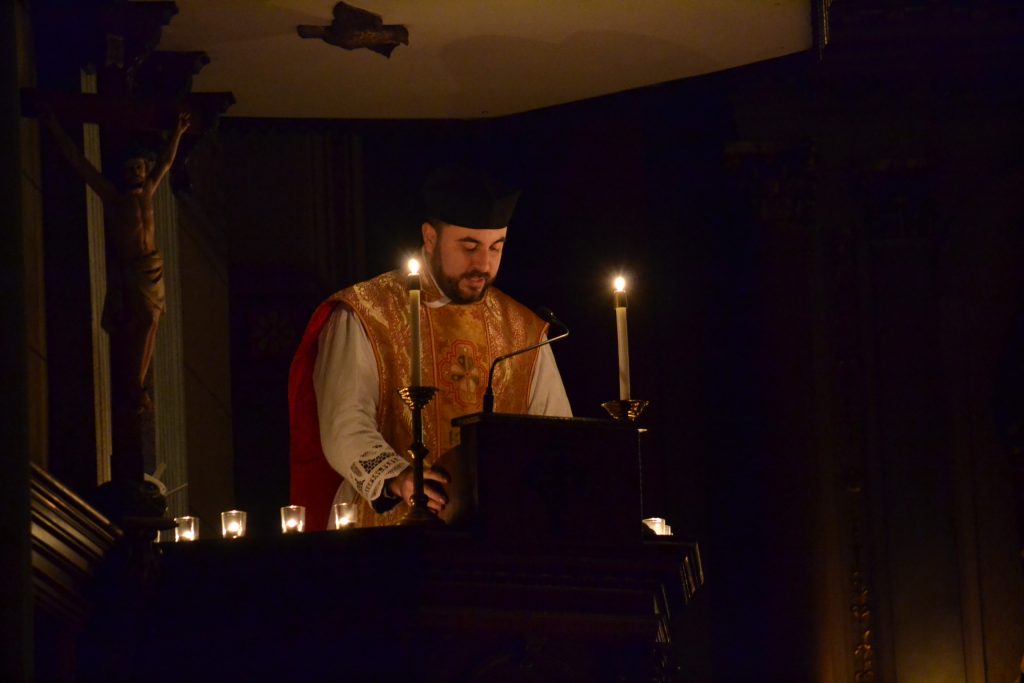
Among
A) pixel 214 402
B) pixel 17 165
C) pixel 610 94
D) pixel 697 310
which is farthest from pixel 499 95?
pixel 17 165

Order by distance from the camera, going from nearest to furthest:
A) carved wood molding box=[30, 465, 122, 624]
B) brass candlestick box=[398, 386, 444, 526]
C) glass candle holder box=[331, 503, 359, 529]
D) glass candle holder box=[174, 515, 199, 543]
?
carved wood molding box=[30, 465, 122, 624], brass candlestick box=[398, 386, 444, 526], glass candle holder box=[174, 515, 199, 543], glass candle holder box=[331, 503, 359, 529]

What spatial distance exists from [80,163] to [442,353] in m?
1.76

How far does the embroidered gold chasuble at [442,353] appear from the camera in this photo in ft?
23.9

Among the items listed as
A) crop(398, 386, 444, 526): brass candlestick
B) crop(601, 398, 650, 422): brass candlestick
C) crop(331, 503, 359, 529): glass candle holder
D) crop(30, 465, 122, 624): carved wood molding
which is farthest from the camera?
crop(331, 503, 359, 529): glass candle holder

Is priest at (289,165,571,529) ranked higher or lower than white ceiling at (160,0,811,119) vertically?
lower

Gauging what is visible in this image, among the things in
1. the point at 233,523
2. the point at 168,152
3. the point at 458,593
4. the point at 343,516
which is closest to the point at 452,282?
the point at 343,516

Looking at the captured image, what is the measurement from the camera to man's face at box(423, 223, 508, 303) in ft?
24.5

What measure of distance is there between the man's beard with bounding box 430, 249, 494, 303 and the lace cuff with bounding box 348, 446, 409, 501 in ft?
2.86

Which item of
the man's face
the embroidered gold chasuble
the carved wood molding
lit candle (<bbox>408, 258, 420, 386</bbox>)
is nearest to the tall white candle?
lit candle (<bbox>408, 258, 420, 386</bbox>)

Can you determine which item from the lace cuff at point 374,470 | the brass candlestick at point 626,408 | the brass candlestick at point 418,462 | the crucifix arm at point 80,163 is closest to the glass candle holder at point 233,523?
the lace cuff at point 374,470

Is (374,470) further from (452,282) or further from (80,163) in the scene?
→ (80,163)

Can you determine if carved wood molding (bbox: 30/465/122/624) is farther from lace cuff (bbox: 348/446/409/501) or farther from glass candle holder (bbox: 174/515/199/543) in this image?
lace cuff (bbox: 348/446/409/501)

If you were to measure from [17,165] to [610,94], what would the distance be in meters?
3.48

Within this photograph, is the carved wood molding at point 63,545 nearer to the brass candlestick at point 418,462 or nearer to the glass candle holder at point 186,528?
the glass candle holder at point 186,528
